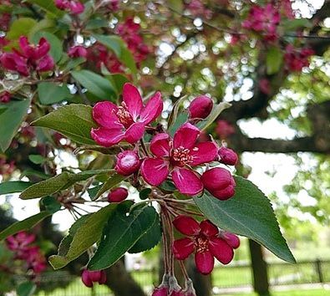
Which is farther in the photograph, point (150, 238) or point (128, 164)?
point (150, 238)

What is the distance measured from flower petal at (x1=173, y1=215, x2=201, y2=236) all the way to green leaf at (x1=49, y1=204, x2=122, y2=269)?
11 centimetres

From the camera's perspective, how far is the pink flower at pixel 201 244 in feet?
2.60

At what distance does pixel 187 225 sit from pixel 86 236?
0.15 metres

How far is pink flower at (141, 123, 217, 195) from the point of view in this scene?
0.67m

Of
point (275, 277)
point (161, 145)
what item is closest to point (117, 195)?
point (161, 145)

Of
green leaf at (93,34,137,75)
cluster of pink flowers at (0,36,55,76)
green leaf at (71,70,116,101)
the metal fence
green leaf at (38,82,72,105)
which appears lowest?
the metal fence

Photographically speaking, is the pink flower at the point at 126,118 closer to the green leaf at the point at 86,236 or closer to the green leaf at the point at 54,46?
the green leaf at the point at 86,236

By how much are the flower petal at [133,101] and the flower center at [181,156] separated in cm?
9

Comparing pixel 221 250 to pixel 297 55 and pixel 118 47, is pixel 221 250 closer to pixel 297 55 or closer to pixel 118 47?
pixel 118 47

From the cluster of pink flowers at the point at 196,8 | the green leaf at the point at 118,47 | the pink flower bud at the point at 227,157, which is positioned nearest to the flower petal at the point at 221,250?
the pink flower bud at the point at 227,157

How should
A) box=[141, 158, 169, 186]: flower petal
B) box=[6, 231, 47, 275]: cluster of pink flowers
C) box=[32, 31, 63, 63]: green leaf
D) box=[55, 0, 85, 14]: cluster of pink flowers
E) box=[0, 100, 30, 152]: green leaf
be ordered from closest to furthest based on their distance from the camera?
1. box=[141, 158, 169, 186]: flower petal
2. box=[0, 100, 30, 152]: green leaf
3. box=[32, 31, 63, 63]: green leaf
4. box=[55, 0, 85, 14]: cluster of pink flowers
5. box=[6, 231, 47, 275]: cluster of pink flowers

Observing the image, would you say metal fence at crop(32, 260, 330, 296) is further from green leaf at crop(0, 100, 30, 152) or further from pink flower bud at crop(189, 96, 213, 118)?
pink flower bud at crop(189, 96, 213, 118)

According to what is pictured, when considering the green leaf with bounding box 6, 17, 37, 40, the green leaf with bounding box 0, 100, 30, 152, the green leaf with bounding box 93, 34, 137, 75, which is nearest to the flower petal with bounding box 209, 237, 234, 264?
the green leaf with bounding box 0, 100, 30, 152

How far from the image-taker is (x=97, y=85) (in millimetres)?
1325
